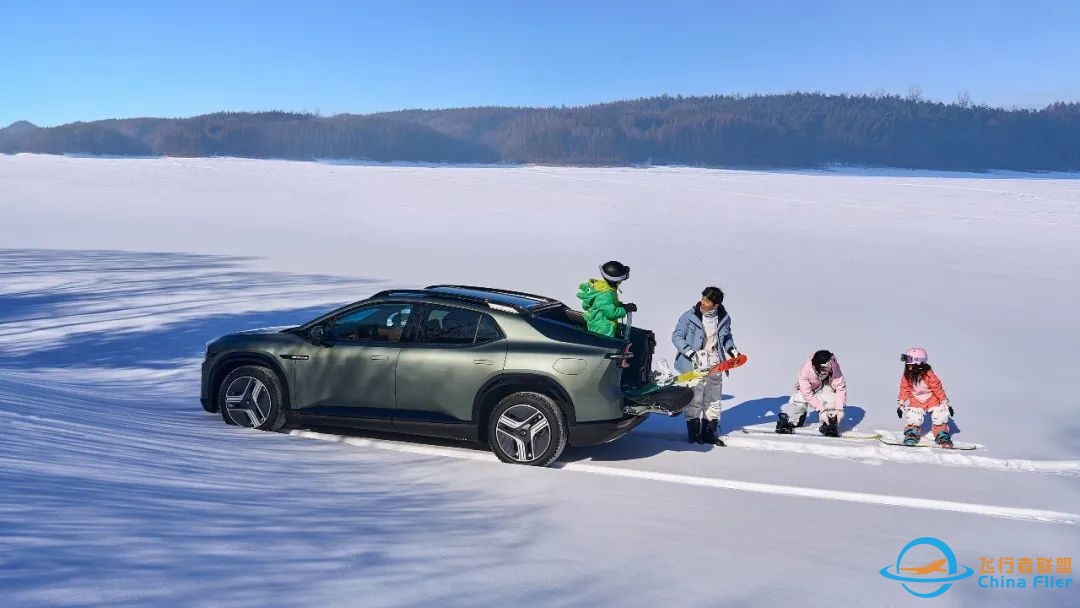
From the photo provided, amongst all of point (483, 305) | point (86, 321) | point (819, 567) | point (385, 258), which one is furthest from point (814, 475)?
point (385, 258)

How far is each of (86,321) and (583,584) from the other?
12116 millimetres

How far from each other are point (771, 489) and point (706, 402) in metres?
1.57

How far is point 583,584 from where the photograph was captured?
4.42 meters

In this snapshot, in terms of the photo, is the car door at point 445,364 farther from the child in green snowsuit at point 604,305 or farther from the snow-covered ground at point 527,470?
the child in green snowsuit at point 604,305

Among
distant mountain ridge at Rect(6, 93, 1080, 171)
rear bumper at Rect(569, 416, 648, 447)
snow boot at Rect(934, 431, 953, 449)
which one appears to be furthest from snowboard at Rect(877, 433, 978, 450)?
distant mountain ridge at Rect(6, 93, 1080, 171)

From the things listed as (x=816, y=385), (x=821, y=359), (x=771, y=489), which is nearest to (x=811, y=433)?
(x=816, y=385)

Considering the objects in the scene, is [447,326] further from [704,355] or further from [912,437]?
[912,437]

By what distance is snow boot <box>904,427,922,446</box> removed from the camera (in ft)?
26.8

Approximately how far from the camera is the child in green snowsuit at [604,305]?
796 centimetres

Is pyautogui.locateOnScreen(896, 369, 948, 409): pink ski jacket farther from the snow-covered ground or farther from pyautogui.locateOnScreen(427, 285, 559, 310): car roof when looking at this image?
pyautogui.locateOnScreen(427, 285, 559, 310): car roof

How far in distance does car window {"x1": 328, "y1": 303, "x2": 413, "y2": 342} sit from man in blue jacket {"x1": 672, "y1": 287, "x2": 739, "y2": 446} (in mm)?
2479

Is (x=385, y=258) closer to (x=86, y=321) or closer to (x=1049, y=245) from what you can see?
(x=86, y=321)

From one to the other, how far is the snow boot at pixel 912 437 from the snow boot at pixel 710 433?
1.63m

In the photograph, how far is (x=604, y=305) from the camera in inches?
313
